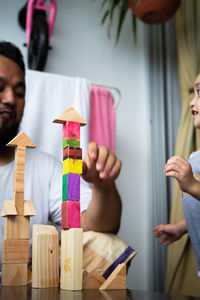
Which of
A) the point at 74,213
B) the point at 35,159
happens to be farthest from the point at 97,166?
the point at 35,159

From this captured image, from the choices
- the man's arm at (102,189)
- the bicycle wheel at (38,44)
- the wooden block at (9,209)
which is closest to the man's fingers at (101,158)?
the man's arm at (102,189)

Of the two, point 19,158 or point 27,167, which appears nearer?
point 19,158

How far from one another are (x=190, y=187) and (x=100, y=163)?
0.22 m

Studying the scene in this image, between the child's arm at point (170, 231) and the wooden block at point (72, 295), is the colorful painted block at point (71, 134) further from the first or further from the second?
the child's arm at point (170, 231)

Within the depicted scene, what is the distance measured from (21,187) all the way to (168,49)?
5.61 feet

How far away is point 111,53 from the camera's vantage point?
226 centimetres

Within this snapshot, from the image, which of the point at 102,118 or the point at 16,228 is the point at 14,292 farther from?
the point at 102,118

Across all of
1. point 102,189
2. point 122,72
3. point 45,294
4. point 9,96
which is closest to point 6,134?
point 9,96

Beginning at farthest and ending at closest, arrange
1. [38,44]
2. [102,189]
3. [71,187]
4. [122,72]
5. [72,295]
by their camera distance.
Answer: [122,72]
[38,44]
[102,189]
[71,187]
[72,295]

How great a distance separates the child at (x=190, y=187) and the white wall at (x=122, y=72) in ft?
2.40

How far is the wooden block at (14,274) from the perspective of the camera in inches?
29.0

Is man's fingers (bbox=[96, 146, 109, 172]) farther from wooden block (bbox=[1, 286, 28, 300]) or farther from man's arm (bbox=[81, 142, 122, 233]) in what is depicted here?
wooden block (bbox=[1, 286, 28, 300])

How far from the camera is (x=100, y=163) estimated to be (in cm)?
88

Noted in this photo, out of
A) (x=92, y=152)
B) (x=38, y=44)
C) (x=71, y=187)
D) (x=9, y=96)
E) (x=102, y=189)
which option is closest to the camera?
(x=71, y=187)
